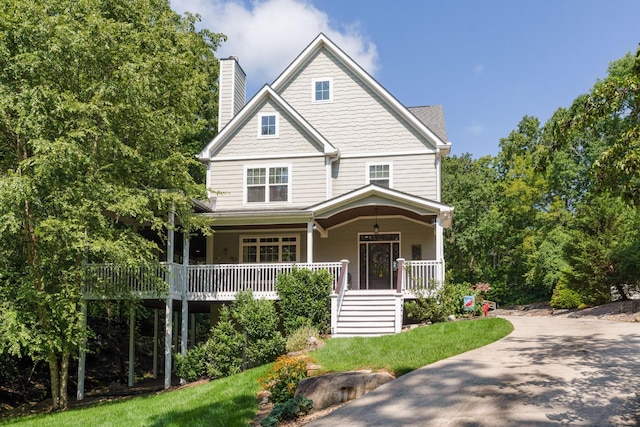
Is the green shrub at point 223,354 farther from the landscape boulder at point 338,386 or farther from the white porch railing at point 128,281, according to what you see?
the landscape boulder at point 338,386

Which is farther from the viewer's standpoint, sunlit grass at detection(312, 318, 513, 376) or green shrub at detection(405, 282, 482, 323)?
green shrub at detection(405, 282, 482, 323)

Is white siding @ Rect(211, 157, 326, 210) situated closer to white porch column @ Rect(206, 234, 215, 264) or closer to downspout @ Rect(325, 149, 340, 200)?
downspout @ Rect(325, 149, 340, 200)

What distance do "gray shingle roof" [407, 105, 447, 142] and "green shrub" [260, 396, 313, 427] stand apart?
45.8 feet

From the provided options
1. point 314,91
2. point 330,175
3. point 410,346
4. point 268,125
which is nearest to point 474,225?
point 314,91

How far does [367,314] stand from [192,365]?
507 cm

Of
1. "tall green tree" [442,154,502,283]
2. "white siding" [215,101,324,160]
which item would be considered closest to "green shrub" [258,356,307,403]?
"white siding" [215,101,324,160]

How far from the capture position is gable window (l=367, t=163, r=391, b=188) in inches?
848

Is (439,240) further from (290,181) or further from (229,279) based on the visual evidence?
(229,279)

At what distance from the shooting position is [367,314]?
17734 millimetres

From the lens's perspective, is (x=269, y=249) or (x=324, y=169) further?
(x=269, y=249)

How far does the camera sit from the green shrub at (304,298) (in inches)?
685

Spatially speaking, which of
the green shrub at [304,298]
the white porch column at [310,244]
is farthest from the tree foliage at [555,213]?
the white porch column at [310,244]

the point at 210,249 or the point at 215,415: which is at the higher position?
the point at 210,249

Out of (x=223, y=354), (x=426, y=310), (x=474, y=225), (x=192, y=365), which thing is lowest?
(x=192, y=365)
